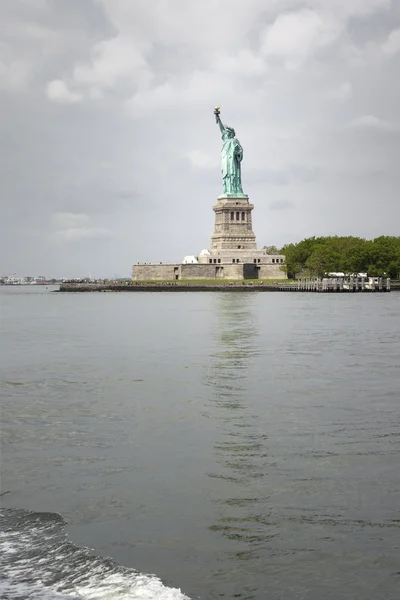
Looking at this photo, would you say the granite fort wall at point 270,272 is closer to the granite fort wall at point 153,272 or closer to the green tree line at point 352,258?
the green tree line at point 352,258

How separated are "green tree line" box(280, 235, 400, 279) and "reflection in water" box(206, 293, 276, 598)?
4312 inches

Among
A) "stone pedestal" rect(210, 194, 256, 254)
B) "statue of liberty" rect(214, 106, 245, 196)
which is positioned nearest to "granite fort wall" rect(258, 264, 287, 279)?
"stone pedestal" rect(210, 194, 256, 254)

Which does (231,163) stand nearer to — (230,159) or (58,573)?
(230,159)

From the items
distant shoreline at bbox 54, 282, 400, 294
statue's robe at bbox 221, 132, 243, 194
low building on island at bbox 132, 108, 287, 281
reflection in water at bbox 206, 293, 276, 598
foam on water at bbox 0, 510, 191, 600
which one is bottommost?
foam on water at bbox 0, 510, 191, 600

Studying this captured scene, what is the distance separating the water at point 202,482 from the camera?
9.71m

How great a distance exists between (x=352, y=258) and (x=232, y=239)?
21.2 meters

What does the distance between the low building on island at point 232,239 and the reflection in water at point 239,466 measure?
109090mm

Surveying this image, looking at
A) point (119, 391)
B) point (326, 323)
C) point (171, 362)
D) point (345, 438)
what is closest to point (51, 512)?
point (345, 438)

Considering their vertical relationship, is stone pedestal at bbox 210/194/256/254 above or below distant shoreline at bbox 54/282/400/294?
above

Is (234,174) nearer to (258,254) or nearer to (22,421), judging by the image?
(258,254)

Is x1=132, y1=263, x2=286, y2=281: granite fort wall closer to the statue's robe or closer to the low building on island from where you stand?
the low building on island

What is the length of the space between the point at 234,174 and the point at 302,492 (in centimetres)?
12871

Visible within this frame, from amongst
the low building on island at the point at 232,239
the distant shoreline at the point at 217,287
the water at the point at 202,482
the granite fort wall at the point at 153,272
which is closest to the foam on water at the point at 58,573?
the water at the point at 202,482

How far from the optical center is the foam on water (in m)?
9.12
